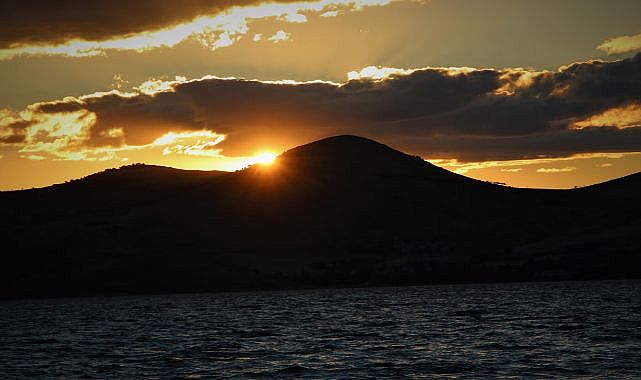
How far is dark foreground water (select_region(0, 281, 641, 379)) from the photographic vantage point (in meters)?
47.1

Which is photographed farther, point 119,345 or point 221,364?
point 119,345

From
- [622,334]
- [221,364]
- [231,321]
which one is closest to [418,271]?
[231,321]

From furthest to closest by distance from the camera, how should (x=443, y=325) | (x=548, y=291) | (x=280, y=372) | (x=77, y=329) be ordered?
(x=548, y=291)
(x=77, y=329)
(x=443, y=325)
(x=280, y=372)

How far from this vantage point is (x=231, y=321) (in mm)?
89062

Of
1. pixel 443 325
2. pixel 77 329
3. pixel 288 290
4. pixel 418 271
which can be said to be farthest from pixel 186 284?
pixel 443 325

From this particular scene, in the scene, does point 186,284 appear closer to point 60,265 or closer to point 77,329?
point 60,265

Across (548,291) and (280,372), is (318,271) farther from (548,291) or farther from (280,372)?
(280,372)

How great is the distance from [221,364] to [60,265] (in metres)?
143

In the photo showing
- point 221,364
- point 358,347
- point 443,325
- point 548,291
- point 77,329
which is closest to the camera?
point 221,364

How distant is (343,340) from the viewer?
208 feet

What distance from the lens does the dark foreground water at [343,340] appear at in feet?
155

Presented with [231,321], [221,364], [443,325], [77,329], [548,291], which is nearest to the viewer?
[221,364]

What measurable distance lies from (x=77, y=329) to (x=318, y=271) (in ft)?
324

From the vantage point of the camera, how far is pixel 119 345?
64500 millimetres
